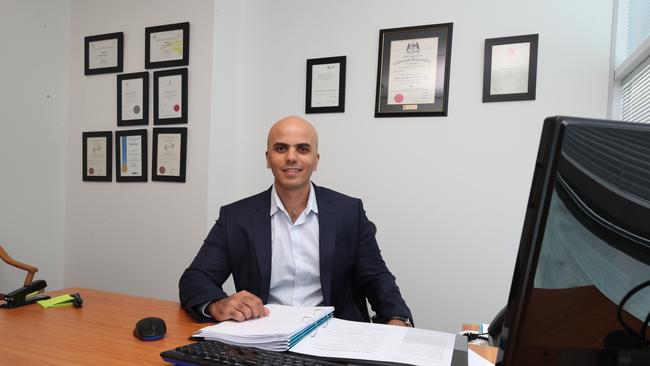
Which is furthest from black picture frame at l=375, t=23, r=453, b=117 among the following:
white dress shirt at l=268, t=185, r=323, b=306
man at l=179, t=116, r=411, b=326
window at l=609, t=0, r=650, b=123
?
white dress shirt at l=268, t=185, r=323, b=306

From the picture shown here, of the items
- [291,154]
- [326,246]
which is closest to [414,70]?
[291,154]

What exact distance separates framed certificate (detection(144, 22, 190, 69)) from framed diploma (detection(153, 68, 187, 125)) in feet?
0.23

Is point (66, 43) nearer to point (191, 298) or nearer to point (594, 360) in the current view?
point (191, 298)

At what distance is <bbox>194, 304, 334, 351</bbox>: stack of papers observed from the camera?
2.87 ft

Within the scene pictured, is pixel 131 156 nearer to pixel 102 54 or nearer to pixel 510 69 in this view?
pixel 102 54

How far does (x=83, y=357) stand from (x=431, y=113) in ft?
7.10

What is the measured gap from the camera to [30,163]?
3180 mm

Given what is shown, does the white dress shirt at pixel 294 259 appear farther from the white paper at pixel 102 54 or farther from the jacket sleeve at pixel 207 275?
the white paper at pixel 102 54

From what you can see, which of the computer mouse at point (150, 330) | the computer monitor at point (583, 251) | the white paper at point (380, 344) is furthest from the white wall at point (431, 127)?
the computer monitor at point (583, 251)

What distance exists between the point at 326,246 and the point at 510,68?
1.59 metres

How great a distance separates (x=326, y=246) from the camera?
156 cm

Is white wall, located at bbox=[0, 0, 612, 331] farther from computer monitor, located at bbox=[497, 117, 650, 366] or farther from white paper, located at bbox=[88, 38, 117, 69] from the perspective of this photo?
computer monitor, located at bbox=[497, 117, 650, 366]

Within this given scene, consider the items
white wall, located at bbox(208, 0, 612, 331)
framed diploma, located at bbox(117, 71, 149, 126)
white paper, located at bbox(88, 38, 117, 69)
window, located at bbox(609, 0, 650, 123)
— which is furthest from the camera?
white paper, located at bbox(88, 38, 117, 69)

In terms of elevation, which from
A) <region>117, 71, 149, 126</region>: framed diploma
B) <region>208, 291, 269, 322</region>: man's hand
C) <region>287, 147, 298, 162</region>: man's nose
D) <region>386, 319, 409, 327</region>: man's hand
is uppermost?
<region>117, 71, 149, 126</region>: framed diploma
